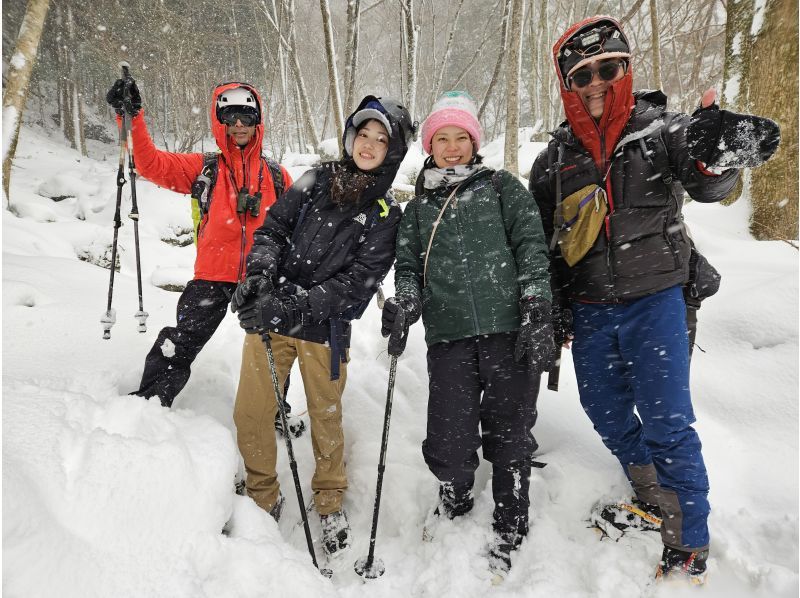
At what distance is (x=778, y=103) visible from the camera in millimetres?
4547

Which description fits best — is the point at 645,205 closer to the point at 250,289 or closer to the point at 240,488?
the point at 250,289

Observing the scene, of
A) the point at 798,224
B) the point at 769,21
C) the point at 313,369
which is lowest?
the point at 313,369

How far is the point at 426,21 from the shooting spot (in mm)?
24094

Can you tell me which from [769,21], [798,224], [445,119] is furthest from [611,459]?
[769,21]

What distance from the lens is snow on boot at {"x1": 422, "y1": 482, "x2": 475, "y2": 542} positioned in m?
2.59

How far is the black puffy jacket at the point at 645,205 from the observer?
2.13 meters

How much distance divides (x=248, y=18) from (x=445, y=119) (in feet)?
80.5

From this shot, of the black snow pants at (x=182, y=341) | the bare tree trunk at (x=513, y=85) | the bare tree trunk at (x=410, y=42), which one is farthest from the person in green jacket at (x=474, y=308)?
the bare tree trunk at (x=410, y=42)

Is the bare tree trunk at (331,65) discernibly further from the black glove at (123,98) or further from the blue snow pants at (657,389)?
the blue snow pants at (657,389)

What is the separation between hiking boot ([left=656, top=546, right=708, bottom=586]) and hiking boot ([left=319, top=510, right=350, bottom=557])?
71.4 inches

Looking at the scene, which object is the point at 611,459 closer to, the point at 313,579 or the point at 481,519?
the point at 481,519

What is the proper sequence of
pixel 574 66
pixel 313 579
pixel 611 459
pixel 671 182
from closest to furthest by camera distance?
1. pixel 313 579
2. pixel 671 182
3. pixel 574 66
4. pixel 611 459

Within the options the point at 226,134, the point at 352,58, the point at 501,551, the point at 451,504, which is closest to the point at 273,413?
the point at 451,504

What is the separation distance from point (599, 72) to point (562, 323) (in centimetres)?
141
